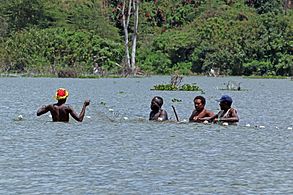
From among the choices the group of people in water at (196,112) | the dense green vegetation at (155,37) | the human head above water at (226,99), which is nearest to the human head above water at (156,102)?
the group of people in water at (196,112)

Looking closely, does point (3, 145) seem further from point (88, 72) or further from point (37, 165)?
point (88, 72)

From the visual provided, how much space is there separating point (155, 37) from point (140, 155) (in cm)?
6326

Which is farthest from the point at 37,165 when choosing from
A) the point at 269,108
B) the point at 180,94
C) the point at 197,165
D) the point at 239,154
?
the point at 180,94

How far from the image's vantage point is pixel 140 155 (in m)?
17.0

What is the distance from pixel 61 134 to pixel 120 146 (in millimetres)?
2525

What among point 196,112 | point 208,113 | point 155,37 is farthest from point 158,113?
point 155,37

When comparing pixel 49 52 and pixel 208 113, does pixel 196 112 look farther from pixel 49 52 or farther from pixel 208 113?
pixel 49 52

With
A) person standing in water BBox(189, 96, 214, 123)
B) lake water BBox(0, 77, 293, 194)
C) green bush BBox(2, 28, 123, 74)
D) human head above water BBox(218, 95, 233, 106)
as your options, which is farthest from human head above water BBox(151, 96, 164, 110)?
green bush BBox(2, 28, 123, 74)

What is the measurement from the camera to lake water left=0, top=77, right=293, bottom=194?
1359 cm

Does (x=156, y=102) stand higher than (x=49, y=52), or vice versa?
(x=156, y=102)

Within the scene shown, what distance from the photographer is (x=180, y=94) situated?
137 ft

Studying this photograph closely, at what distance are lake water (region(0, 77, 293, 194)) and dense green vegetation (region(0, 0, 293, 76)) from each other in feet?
136

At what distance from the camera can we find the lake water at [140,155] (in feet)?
44.6

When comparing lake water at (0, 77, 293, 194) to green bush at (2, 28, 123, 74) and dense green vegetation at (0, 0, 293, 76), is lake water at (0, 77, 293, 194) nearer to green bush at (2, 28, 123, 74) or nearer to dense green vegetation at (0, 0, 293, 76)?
green bush at (2, 28, 123, 74)
